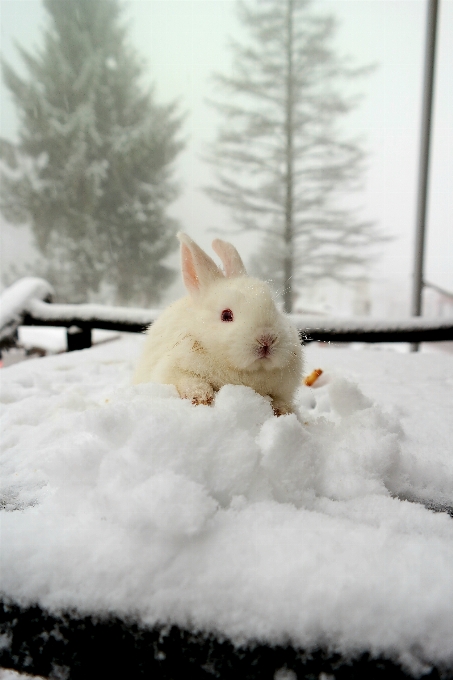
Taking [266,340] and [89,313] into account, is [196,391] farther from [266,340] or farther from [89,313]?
[89,313]

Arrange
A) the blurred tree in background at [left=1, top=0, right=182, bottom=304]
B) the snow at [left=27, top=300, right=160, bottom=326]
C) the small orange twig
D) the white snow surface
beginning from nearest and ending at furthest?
the white snow surface
the small orange twig
the snow at [left=27, top=300, right=160, bottom=326]
the blurred tree in background at [left=1, top=0, right=182, bottom=304]

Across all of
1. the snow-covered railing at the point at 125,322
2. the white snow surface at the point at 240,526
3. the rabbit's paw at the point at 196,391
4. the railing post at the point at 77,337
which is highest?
the rabbit's paw at the point at 196,391

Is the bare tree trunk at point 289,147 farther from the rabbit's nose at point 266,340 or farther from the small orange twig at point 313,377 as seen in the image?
the rabbit's nose at point 266,340

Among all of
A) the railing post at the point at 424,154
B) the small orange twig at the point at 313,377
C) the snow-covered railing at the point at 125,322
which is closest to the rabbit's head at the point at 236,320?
the small orange twig at the point at 313,377

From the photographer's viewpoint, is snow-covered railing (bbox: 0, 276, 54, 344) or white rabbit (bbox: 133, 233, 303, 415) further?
snow-covered railing (bbox: 0, 276, 54, 344)

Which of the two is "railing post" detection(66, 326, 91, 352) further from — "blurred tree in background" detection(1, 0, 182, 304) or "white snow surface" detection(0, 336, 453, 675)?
"blurred tree in background" detection(1, 0, 182, 304)

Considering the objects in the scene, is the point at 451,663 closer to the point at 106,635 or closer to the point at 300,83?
the point at 106,635

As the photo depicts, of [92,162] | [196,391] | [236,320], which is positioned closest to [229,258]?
[236,320]

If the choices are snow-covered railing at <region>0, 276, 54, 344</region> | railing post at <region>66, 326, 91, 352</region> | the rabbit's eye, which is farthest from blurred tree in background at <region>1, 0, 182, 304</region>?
the rabbit's eye
